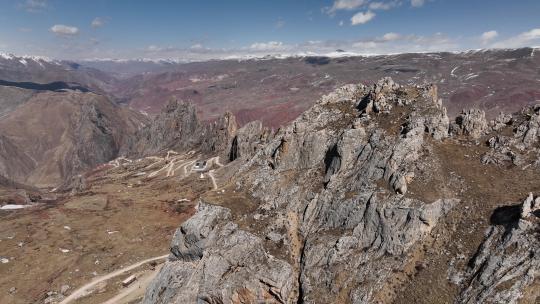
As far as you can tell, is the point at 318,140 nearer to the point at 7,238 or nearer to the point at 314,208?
the point at 314,208

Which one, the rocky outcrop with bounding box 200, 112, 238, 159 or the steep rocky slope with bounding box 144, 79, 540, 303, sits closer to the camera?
the steep rocky slope with bounding box 144, 79, 540, 303

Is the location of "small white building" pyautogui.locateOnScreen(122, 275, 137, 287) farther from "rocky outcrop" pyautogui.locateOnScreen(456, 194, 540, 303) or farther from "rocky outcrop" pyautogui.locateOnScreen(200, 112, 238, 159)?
"rocky outcrop" pyautogui.locateOnScreen(200, 112, 238, 159)

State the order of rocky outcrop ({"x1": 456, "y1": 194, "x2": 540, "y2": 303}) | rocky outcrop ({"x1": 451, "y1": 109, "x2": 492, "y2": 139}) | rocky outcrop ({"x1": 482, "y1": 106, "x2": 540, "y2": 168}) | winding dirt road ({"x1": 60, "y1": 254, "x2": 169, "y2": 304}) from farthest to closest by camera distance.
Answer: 1. winding dirt road ({"x1": 60, "y1": 254, "x2": 169, "y2": 304})
2. rocky outcrop ({"x1": 451, "y1": 109, "x2": 492, "y2": 139})
3. rocky outcrop ({"x1": 482, "y1": 106, "x2": 540, "y2": 168})
4. rocky outcrop ({"x1": 456, "y1": 194, "x2": 540, "y2": 303})

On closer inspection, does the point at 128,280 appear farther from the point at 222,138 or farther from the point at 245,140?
the point at 222,138

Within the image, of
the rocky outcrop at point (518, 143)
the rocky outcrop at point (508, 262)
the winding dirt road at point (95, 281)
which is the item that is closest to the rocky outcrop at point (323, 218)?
the rocky outcrop at point (508, 262)

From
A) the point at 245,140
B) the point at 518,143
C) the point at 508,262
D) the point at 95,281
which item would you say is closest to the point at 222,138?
the point at 245,140

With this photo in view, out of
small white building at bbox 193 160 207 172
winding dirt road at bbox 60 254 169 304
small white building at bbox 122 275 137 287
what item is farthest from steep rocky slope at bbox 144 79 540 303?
small white building at bbox 193 160 207 172

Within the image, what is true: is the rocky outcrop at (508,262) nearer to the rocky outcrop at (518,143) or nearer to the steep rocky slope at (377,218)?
the steep rocky slope at (377,218)

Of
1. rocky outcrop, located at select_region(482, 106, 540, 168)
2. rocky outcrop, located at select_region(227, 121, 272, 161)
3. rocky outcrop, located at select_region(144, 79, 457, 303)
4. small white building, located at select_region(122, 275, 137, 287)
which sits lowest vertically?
small white building, located at select_region(122, 275, 137, 287)

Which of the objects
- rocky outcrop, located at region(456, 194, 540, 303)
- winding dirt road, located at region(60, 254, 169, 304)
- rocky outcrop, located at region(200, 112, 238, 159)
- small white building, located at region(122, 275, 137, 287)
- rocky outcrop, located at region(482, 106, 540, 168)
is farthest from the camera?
rocky outcrop, located at region(200, 112, 238, 159)
